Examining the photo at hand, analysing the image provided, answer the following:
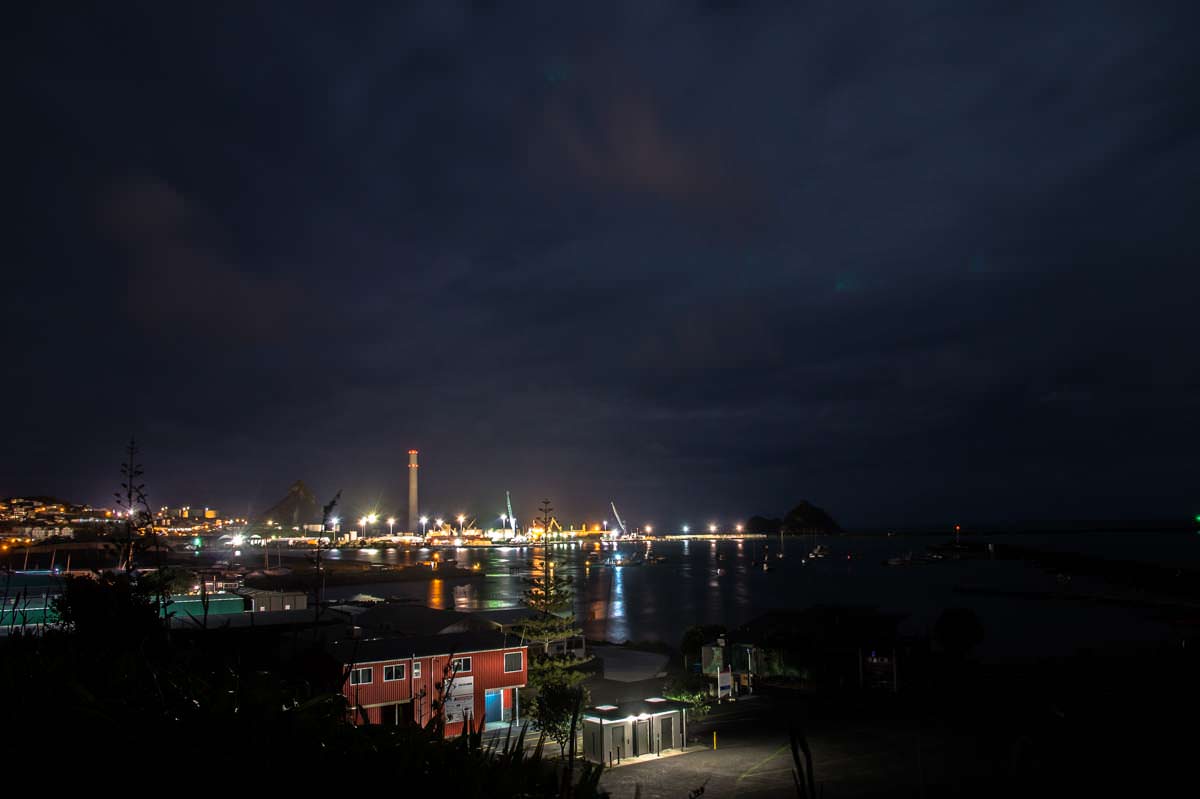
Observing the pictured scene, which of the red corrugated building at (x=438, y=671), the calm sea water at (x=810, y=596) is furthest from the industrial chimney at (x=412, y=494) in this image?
the red corrugated building at (x=438, y=671)

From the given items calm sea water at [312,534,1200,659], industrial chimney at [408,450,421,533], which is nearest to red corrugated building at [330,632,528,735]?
calm sea water at [312,534,1200,659]

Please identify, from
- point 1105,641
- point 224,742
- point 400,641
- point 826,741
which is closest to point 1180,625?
point 1105,641

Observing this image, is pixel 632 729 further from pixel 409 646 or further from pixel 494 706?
pixel 409 646

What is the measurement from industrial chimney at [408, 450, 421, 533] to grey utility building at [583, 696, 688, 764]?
105 m

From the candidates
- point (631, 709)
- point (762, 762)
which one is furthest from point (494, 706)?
point (762, 762)

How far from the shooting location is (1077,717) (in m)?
7.57

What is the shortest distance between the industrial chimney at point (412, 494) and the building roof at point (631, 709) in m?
105

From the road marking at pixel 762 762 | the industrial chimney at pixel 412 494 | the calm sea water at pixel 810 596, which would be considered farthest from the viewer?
the industrial chimney at pixel 412 494

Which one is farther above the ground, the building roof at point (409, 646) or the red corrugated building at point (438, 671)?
the building roof at point (409, 646)

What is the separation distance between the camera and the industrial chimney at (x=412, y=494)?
112 meters

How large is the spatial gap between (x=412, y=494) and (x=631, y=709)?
111 m

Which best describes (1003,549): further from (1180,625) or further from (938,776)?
(938,776)

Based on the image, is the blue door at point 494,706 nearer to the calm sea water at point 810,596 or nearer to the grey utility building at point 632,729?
the grey utility building at point 632,729

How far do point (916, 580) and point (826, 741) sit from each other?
52.9 meters
